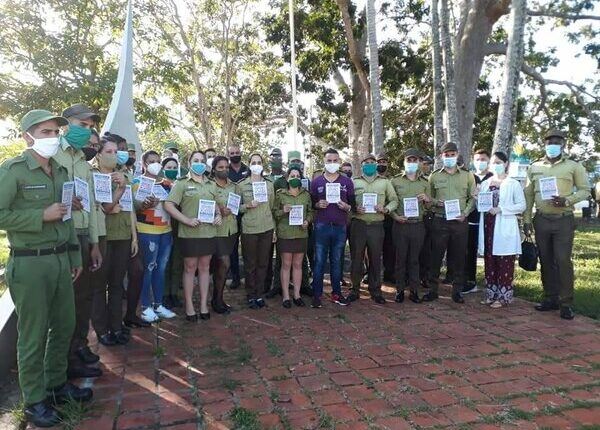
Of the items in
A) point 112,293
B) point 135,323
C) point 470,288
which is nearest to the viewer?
point 112,293

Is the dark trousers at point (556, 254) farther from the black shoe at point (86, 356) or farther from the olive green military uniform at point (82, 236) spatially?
the black shoe at point (86, 356)

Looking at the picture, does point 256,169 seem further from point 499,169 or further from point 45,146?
point 499,169

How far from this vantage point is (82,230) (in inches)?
154

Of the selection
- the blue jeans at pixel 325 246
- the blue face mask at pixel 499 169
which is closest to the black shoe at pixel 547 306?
the blue face mask at pixel 499 169

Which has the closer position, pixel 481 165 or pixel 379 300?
pixel 379 300

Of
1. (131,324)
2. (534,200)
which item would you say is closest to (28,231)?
(131,324)

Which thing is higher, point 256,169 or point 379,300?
point 256,169

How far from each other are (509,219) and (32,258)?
5236 millimetres

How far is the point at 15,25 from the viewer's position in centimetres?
912

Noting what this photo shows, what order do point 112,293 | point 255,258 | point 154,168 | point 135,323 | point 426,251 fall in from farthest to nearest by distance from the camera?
point 426,251
point 255,258
point 135,323
point 154,168
point 112,293

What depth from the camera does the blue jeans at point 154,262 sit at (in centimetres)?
534

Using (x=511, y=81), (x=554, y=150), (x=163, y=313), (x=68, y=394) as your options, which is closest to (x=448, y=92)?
Result: (x=511, y=81)

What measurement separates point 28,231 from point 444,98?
9336 mm

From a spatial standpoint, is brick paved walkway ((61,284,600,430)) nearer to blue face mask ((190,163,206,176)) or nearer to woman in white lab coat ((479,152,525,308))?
woman in white lab coat ((479,152,525,308))
